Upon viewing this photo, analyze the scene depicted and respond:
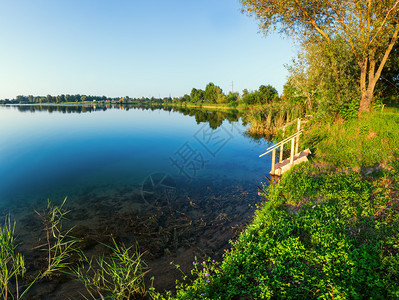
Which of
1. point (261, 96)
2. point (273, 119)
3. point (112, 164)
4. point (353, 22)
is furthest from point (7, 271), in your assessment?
point (261, 96)

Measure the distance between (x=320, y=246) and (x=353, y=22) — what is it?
1478cm

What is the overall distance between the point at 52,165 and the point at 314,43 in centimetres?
2158

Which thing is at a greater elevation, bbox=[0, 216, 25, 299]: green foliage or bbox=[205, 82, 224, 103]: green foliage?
bbox=[205, 82, 224, 103]: green foliage

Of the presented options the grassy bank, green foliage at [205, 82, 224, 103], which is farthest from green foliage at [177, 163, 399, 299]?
green foliage at [205, 82, 224, 103]

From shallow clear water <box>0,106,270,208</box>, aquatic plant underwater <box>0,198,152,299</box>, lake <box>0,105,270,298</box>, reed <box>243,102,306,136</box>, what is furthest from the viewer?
reed <box>243,102,306,136</box>

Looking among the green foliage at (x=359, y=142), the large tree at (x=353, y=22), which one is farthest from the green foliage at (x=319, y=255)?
the large tree at (x=353, y=22)

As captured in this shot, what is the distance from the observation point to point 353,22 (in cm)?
1219

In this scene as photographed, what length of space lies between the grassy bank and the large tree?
823 cm

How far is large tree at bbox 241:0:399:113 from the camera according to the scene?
11.5m

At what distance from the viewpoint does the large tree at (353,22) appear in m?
11.5

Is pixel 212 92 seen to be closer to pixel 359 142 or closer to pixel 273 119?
pixel 273 119

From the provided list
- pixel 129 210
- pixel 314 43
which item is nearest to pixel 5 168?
pixel 129 210

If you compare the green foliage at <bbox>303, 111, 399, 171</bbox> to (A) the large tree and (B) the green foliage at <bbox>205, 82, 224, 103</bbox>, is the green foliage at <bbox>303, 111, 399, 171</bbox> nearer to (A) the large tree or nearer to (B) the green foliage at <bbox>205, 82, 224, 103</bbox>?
(A) the large tree

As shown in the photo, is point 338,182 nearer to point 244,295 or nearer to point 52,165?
point 244,295
